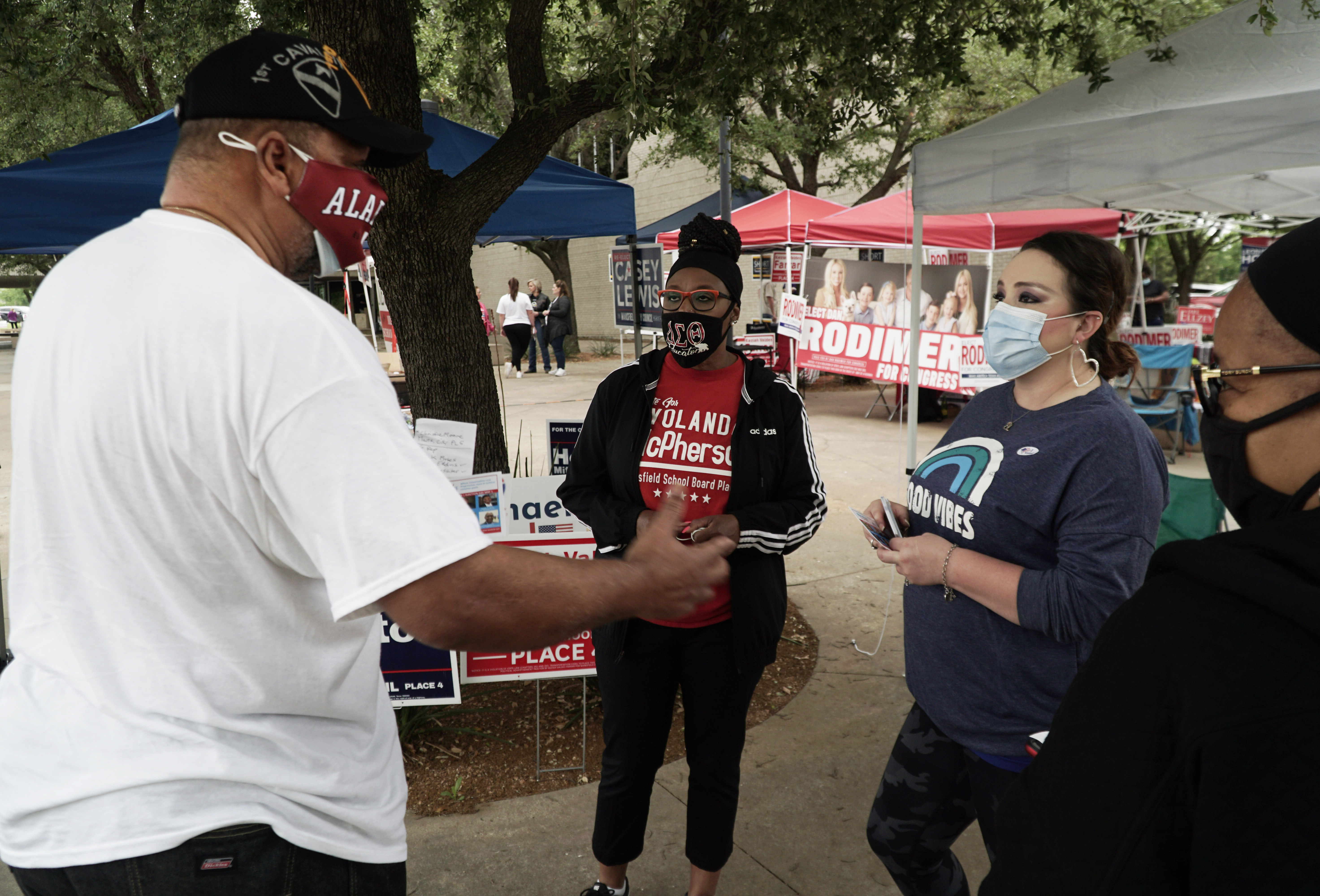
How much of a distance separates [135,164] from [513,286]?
14.5 m

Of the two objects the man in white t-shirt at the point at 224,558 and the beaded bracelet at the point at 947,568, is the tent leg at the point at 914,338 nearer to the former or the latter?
the beaded bracelet at the point at 947,568

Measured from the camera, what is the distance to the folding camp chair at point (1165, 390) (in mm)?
9594

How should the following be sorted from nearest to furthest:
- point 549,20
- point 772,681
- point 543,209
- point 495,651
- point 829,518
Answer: point 495,651 < point 772,681 < point 543,209 < point 829,518 < point 549,20

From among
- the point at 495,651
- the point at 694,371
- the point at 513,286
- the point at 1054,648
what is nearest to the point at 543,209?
the point at 694,371

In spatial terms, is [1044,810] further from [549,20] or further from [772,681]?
[549,20]

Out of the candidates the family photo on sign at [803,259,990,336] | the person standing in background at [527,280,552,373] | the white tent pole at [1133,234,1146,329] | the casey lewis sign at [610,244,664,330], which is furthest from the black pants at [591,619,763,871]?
the person standing in background at [527,280,552,373]

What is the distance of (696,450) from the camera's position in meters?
2.73

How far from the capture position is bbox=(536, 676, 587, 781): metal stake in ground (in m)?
3.70

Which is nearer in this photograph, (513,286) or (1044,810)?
(1044,810)

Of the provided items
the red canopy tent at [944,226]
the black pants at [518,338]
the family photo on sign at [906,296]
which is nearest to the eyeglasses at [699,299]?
the family photo on sign at [906,296]

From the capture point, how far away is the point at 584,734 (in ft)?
12.1

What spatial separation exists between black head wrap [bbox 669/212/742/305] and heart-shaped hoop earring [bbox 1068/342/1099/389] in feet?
3.45

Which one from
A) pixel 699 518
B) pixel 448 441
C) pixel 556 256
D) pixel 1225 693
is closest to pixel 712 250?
pixel 699 518

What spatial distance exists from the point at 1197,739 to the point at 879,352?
5972mm
